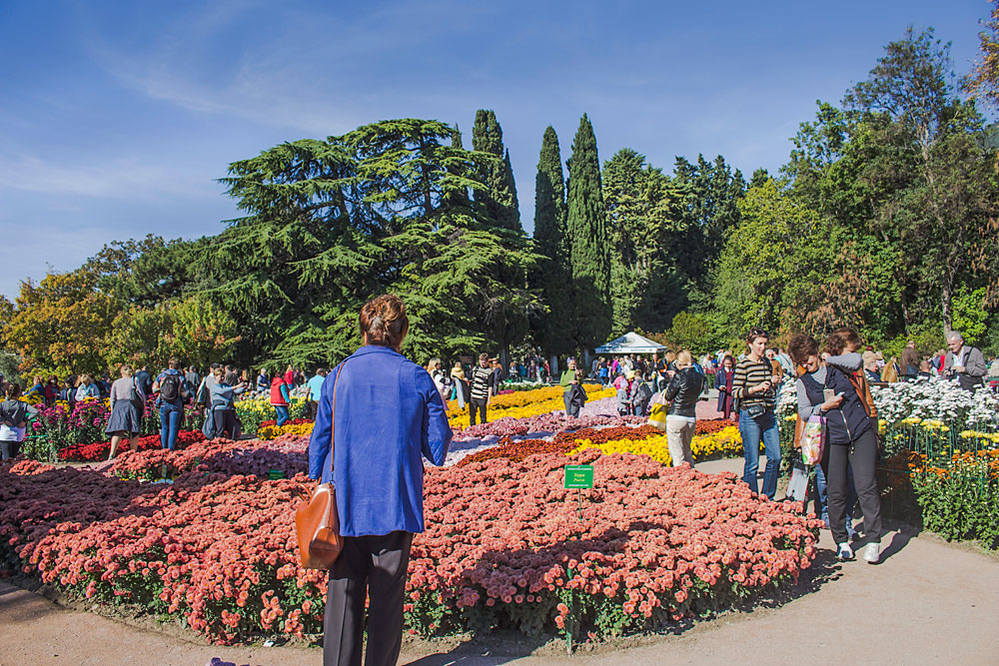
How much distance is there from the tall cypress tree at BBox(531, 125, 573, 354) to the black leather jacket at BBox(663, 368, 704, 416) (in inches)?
1352

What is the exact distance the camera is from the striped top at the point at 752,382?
634cm

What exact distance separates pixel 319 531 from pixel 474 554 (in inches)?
71.4

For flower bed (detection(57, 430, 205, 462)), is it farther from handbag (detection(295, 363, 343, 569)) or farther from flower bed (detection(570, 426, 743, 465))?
handbag (detection(295, 363, 343, 569))

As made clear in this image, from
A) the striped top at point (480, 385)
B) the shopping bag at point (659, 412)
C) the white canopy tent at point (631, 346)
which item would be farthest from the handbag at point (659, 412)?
the white canopy tent at point (631, 346)

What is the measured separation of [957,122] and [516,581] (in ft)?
114

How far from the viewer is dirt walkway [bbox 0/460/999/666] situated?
3.67 meters

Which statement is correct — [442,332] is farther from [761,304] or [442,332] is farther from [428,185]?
[761,304]

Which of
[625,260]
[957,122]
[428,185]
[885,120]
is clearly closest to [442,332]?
[428,185]

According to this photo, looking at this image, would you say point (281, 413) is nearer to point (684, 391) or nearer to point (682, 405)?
point (682, 405)

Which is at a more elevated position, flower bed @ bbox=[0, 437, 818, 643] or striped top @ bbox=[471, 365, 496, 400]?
striped top @ bbox=[471, 365, 496, 400]

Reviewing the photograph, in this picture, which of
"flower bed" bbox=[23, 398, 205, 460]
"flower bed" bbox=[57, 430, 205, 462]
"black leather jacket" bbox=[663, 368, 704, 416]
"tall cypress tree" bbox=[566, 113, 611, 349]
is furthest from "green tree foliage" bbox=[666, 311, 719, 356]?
"black leather jacket" bbox=[663, 368, 704, 416]

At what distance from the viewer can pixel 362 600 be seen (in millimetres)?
2883

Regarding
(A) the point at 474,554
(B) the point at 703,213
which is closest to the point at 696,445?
(A) the point at 474,554

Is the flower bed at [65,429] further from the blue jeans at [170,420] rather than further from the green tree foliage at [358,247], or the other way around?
the green tree foliage at [358,247]
